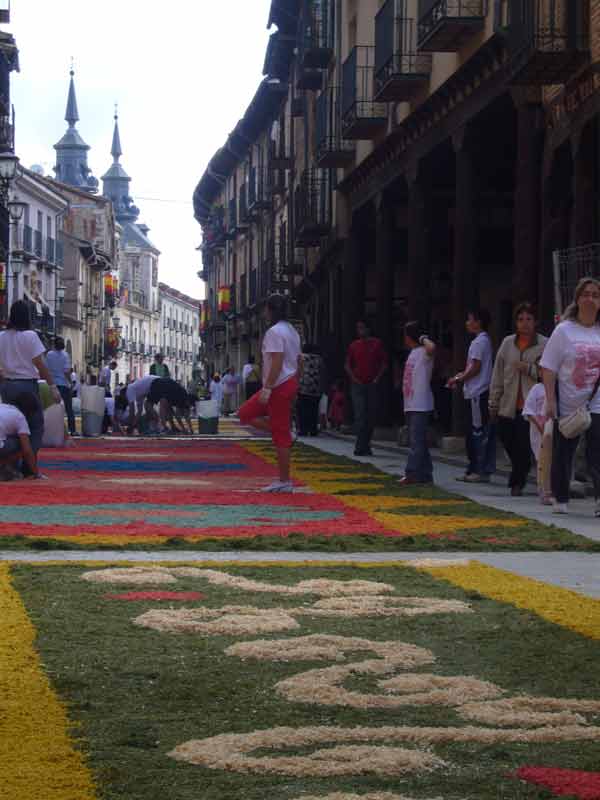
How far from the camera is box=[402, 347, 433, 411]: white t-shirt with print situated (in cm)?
1430

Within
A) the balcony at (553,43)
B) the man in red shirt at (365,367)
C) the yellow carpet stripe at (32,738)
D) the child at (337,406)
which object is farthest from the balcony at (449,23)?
the yellow carpet stripe at (32,738)

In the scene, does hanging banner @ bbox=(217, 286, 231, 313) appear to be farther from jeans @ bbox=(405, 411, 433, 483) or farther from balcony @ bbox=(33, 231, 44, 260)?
jeans @ bbox=(405, 411, 433, 483)

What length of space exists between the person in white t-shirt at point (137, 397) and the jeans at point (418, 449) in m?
15.2

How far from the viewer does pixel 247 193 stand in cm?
6000

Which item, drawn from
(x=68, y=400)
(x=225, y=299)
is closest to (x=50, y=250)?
(x=225, y=299)

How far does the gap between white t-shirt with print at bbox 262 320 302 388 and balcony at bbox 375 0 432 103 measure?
9958mm

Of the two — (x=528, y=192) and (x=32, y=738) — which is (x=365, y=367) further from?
(x=32, y=738)

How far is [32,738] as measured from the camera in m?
3.92

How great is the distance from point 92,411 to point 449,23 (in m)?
11.7

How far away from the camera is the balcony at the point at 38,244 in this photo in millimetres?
72938

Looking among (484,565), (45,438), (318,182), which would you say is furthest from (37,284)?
(484,565)

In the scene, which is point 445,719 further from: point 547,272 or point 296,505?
point 547,272

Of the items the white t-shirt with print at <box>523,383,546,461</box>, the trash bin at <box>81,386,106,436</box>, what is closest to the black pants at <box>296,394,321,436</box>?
the trash bin at <box>81,386,106,436</box>

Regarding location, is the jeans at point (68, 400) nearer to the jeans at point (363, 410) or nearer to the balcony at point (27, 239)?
the jeans at point (363, 410)
